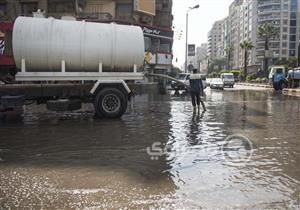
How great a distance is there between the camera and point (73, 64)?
538 inches

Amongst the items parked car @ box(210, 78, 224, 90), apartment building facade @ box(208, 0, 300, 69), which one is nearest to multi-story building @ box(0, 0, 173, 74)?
parked car @ box(210, 78, 224, 90)

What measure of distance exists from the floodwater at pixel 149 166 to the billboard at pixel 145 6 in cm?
3899

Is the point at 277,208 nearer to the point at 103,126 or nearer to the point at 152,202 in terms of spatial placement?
the point at 152,202

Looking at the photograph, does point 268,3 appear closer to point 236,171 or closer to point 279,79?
point 279,79

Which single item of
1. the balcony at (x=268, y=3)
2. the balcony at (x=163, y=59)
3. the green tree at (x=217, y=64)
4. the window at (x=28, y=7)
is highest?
the balcony at (x=268, y=3)

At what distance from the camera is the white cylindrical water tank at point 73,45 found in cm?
1320

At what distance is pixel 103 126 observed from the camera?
40.0ft

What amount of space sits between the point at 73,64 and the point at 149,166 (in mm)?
7485

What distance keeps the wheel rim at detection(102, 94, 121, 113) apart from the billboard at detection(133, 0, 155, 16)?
36.7m

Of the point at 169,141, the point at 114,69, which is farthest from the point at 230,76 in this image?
the point at 169,141

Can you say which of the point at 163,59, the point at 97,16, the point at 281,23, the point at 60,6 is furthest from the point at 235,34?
the point at 97,16

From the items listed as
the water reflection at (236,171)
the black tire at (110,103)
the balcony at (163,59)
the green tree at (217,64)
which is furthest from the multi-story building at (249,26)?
the water reflection at (236,171)

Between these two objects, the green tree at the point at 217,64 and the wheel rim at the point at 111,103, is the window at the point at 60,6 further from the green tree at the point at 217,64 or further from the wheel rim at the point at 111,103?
the green tree at the point at 217,64

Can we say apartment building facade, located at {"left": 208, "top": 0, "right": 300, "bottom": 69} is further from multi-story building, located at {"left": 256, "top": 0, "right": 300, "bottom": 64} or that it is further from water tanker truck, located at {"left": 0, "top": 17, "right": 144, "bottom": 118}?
water tanker truck, located at {"left": 0, "top": 17, "right": 144, "bottom": 118}
